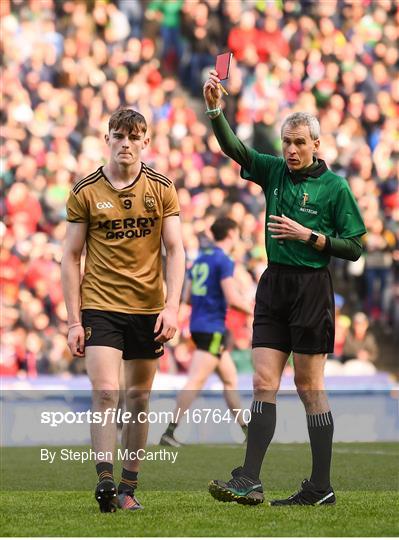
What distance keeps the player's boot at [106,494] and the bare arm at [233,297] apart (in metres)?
5.40

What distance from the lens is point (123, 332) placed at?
285 inches

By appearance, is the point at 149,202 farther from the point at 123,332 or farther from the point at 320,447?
the point at 320,447

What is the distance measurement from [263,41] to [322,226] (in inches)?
598

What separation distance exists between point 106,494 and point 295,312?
1.44 m

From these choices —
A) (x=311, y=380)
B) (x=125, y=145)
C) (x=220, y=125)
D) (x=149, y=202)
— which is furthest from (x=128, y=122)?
(x=311, y=380)

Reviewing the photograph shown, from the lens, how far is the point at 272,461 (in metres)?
10.8

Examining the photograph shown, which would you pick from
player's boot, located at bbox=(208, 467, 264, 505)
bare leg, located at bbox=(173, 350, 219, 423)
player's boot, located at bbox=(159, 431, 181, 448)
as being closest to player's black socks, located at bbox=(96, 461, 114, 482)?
player's boot, located at bbox=(208, 467, 264, 505)

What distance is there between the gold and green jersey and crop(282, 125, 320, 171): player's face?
29.2 inches

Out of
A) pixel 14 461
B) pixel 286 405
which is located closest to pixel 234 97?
pixel 286 405

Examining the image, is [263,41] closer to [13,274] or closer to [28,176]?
[28,176]

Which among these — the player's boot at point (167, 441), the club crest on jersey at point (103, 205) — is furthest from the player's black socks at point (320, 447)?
the player's boot at point (167, 441)

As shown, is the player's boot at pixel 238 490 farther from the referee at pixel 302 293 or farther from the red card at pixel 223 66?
the red card at pixel 223 66

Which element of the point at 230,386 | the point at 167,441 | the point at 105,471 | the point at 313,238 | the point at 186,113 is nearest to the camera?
the point at 105,471

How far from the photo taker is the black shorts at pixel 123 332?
23.4ft
